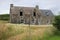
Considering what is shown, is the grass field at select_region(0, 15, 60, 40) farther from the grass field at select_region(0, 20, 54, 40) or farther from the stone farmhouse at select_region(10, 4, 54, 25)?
the stone farmhouse at select_region(10, 4, 54, 25)

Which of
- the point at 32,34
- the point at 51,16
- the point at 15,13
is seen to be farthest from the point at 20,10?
the point at 32,34

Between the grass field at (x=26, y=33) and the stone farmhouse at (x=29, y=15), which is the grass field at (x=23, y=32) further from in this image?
the stone farmhouse at (x=29, y=15)

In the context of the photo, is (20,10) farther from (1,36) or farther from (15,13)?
(1,36)

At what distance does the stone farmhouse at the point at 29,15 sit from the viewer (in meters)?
68.1

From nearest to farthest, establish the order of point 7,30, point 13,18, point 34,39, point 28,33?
point 34,39
point 28,33
point 7,30
point 13,18

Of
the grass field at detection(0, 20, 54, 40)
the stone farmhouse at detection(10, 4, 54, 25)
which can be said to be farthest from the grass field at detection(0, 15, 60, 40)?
the stone farmhouse at detection(10, 4, 54, 25)

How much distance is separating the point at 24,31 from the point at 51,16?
19.7 m

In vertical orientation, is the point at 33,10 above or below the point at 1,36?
above

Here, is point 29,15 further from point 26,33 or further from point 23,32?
point 26,33

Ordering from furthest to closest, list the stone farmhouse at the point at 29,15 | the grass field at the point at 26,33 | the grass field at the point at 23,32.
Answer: the stone farmhouse at the point at 29,15 < the grass field at the point at 23,32 < the grass field at the point at 26,33

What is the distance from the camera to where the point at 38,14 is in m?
70.8

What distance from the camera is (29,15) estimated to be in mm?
69000

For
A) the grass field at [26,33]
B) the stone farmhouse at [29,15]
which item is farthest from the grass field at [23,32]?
the stone farmhouse at [29,15]

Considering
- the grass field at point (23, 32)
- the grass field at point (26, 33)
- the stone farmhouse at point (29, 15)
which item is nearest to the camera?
the grass field at point (26, 33)
